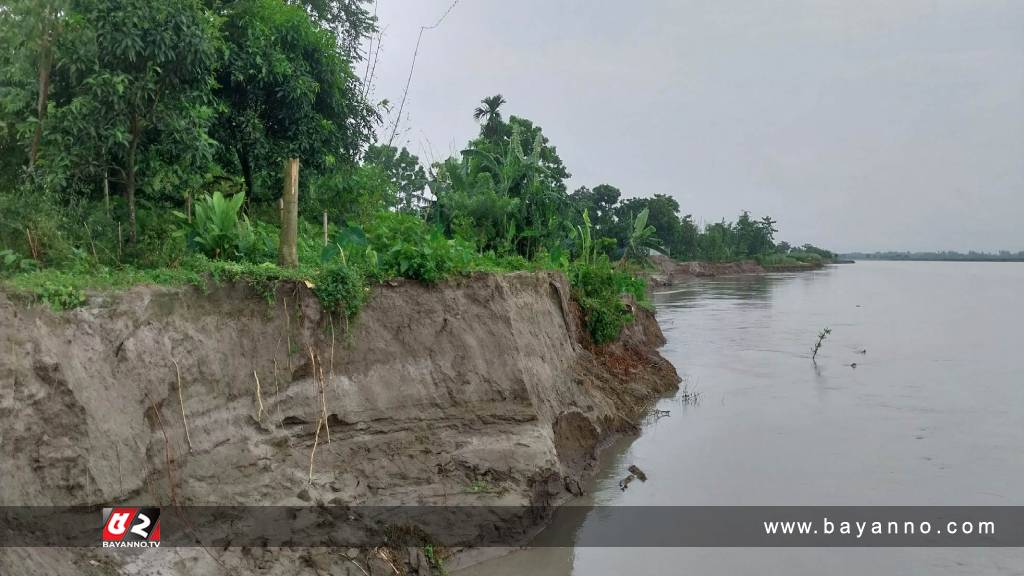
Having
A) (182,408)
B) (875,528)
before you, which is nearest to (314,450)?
(182,408)

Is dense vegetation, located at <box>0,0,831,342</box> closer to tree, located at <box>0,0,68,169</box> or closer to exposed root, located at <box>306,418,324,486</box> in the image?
tree, located at <box>0,0,68,169</box>

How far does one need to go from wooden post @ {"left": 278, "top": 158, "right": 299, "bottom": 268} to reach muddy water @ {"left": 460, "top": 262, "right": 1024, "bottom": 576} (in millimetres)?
3360

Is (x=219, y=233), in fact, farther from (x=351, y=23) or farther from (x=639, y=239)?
(x=639, y=239)

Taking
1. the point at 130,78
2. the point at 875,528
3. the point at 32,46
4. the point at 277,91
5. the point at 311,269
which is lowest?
the point at 875,528

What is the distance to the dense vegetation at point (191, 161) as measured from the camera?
6.33 m

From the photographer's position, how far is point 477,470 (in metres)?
6.88

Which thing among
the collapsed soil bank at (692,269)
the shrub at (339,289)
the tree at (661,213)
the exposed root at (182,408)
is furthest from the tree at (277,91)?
the tree at (661,213)

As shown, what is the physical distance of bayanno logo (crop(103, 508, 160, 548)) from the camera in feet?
16.4

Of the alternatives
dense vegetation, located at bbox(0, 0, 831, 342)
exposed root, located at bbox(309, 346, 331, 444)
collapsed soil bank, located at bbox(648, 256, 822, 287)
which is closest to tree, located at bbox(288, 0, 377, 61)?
dense vegetation, located at bbox(0, 0, 831, 342)

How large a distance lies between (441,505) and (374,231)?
3252 millimetres

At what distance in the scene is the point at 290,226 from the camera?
7.02 m

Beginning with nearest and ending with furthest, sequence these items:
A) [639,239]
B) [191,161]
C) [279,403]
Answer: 1. [279,403]
2. [191,161]
3. [639,239]

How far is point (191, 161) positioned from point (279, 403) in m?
3.59

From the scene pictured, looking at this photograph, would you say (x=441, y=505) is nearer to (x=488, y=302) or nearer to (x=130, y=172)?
(x=488, y=302)
